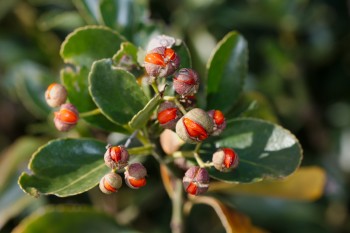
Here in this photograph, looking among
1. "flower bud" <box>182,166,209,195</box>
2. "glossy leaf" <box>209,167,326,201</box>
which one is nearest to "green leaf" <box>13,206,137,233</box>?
"glossy leaf" <box>209,167,326,201</box>

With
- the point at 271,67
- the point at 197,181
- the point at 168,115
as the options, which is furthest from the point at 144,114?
the point at 271,67

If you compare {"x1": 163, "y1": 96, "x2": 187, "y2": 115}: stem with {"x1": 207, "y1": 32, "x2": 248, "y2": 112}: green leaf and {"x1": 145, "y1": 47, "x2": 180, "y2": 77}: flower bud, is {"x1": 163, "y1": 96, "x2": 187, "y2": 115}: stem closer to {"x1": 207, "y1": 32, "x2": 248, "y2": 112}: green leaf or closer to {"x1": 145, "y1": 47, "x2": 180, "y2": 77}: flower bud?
{"x1": 145, "y1": 47, "x2": 180, "y2": 77}: flower bud

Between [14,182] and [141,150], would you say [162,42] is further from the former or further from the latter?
[14,182]

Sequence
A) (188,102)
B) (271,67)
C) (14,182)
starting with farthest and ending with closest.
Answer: (271,67)
(14,182)
(188,102)

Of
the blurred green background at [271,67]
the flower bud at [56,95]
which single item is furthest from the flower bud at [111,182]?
the blurred green background at [271,67]

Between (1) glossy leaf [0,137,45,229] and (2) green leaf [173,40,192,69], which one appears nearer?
(2) green leaf [173,40,192,69]

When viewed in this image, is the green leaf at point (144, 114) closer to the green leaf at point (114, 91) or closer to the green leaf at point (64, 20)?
the green leaf at point (114, 91)
